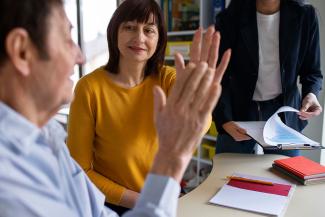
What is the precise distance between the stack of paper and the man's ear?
1.09m

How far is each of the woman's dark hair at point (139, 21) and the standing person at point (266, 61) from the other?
0.39 meters

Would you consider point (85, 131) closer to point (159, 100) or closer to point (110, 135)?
point (110, 135)

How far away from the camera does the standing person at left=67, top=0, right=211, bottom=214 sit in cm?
131

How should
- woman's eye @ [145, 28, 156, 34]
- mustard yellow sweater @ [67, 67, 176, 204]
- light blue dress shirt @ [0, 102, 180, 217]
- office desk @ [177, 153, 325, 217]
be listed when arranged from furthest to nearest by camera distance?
woman's eye @ [145, 28, 156, 34], mustard yellow sweater @ [67, 67, 176, 204], office desk @ [177, 153, 325, 217], light blue dress shirt @ [0, 102, 180, 217]

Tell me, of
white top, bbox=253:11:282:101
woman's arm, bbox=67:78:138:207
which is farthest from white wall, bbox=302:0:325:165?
woman's arm, bbox=67:78:138:207

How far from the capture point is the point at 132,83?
1428 mm

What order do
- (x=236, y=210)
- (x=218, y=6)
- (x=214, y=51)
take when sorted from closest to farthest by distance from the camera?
(x=214, y=51)
(x=236, y=210)
(x=218, y=6)

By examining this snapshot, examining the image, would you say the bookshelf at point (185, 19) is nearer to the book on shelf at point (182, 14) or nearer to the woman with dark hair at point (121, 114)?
the book on shelf at point (182, 14)

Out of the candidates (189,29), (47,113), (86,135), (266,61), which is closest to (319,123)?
(266,61)

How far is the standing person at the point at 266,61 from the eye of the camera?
5.30 feet

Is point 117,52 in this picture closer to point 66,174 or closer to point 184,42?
point 66,174

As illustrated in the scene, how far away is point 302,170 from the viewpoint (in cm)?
133

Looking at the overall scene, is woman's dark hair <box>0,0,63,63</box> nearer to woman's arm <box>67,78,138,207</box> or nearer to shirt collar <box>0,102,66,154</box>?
shirt collar <box>0,102,66,154</box>

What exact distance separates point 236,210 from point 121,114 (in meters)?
0.59
